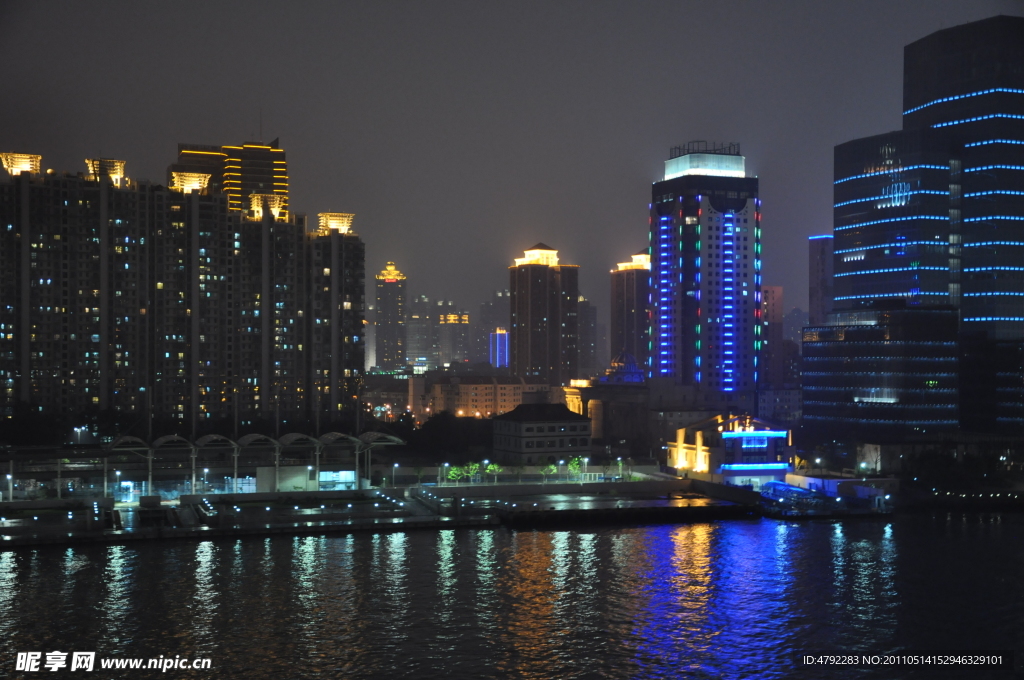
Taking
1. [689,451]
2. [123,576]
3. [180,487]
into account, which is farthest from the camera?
[689,451]

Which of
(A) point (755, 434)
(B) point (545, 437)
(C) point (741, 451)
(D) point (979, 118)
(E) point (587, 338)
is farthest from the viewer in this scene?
(E) point (587, 338)

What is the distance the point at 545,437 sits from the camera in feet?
198

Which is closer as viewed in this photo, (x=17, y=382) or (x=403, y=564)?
(x=403, y=564)

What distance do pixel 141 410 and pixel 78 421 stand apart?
4.77 m

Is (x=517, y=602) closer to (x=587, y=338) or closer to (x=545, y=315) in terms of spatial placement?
(x=545, y=315)

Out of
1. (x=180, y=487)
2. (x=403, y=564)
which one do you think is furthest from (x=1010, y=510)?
(x=180, y=487)

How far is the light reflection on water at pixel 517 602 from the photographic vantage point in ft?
89.7

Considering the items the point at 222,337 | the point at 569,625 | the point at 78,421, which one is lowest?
the point at 569,625

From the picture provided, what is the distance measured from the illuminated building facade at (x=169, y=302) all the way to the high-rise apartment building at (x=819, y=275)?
75.1 m

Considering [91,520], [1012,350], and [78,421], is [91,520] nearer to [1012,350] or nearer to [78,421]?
[78,421]

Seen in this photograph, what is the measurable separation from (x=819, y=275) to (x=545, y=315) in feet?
110

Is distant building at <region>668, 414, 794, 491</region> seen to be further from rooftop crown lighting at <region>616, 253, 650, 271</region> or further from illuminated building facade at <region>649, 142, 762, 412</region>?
rooftop crown lighting at <region>616, 253, 650, 271</region>

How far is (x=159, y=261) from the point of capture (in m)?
74.6

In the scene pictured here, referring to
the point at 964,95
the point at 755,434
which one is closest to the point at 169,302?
the point at 755,434
